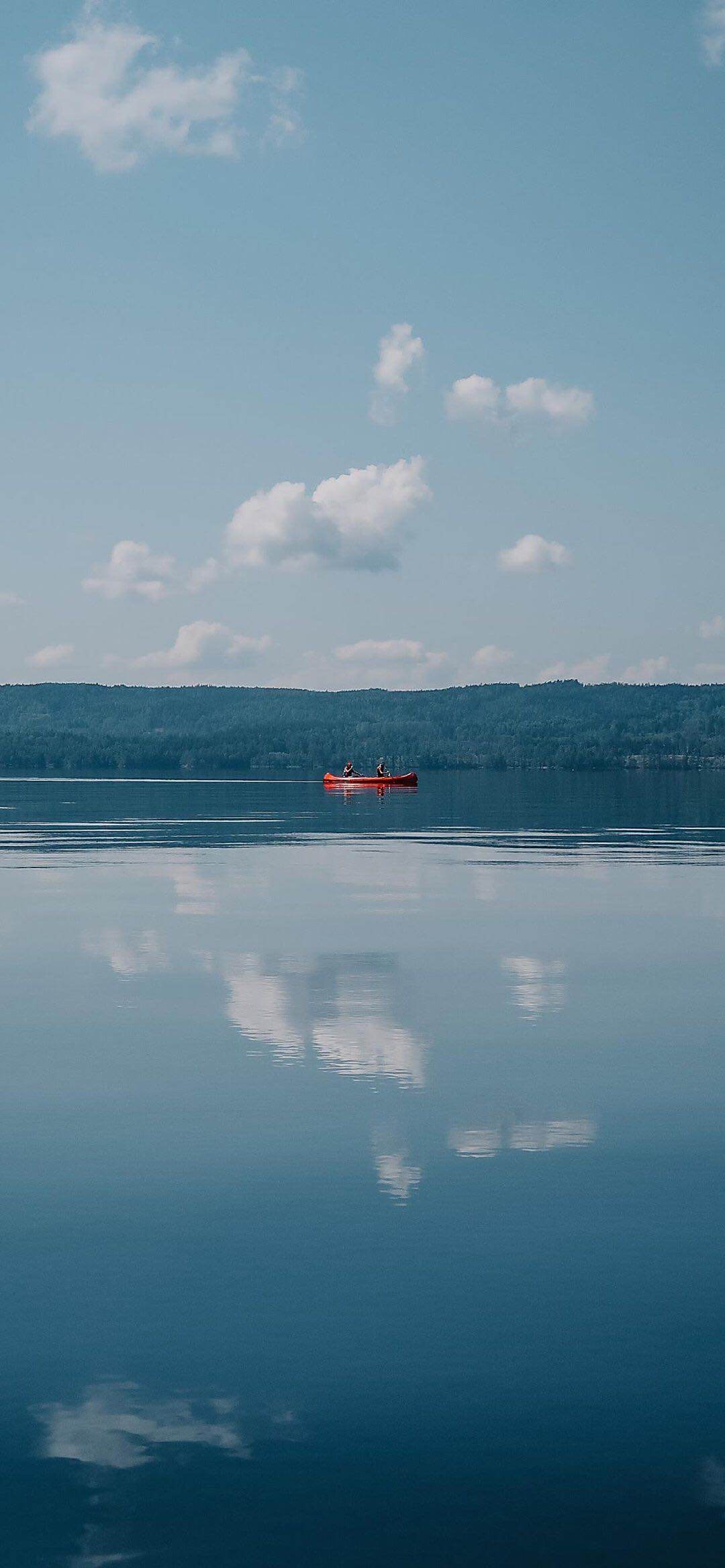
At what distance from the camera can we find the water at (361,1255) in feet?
30.6

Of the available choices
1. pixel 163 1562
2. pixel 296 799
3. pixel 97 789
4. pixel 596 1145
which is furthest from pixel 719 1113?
pixel 97 789

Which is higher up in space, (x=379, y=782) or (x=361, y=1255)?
(x=379, y=782)

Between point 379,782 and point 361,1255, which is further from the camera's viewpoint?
point 379,782

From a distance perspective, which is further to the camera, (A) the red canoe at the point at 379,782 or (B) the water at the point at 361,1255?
(A) the red canoe at the point at 379,782

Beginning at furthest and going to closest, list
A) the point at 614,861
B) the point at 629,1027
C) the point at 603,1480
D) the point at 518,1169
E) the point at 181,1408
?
the point at 614,861, the point at 629,1027, the point at 518,1169, the point at 181,1408, the point at 603,1480

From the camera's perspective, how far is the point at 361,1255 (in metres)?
13.4

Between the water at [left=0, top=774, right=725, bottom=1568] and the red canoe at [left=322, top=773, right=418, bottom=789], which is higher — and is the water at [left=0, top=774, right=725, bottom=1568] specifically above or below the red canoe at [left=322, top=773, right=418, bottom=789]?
below

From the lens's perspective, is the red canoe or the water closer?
the water

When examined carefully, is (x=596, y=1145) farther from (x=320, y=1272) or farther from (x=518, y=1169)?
(x=320, y=1272)

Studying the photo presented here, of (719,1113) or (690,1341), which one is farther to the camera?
(719,1113)

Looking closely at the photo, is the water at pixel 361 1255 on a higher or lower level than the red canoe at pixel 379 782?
lower

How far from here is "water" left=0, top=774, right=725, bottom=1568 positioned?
30.6 feet

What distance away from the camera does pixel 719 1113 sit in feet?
62.2

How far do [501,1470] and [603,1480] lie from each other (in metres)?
0.59
